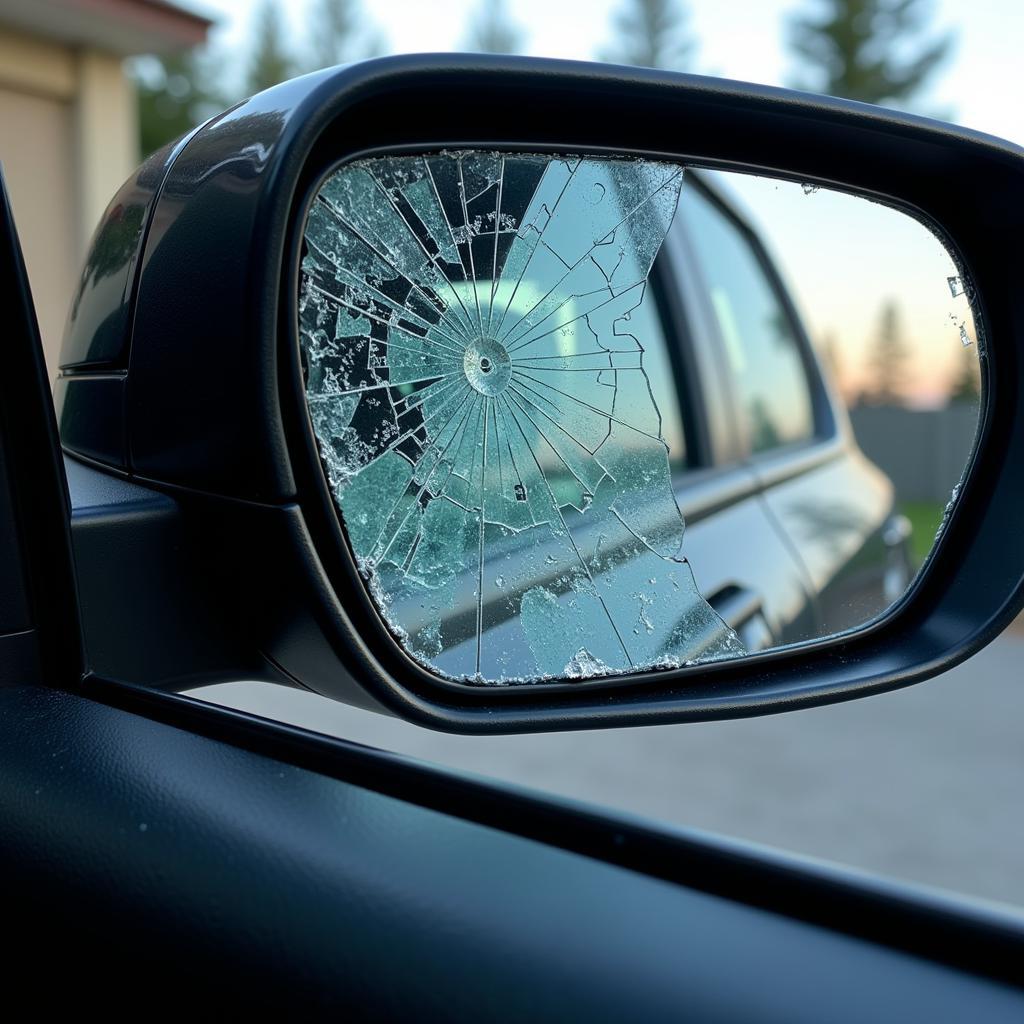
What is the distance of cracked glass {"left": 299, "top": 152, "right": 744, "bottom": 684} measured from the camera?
3.00ft

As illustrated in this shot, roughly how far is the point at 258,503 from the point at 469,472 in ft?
0.68

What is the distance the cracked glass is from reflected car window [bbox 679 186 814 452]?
139cm

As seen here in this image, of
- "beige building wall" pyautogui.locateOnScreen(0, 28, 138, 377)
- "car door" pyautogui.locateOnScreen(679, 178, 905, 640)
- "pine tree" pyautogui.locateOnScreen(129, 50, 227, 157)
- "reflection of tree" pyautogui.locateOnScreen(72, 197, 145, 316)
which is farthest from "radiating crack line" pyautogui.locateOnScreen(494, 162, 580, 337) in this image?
"pine tree" pyautogui.locateOnScreen(129, 50, 227, 157)

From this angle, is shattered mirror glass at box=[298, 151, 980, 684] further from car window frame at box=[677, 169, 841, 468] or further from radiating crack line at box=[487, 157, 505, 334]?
car window frame at box=[677, 169, 841, 468]

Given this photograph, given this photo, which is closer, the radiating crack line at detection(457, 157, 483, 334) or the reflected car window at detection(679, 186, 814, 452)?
Answer: the radiating crack line at detection(457, 157, 483, 334)

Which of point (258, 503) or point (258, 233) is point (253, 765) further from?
point (258, 233)

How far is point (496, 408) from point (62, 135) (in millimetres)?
8941

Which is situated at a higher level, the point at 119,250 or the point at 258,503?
the point at 119,250

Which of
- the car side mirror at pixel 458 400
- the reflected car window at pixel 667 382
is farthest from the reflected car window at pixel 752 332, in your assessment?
the car side mirror at pixel 458 400

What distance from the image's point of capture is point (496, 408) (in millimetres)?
1010

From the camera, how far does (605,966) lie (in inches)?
23.4

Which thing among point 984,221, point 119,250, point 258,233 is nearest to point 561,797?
point 258,233

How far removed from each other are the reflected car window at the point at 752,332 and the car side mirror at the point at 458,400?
1.23m

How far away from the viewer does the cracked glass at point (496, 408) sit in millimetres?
913
